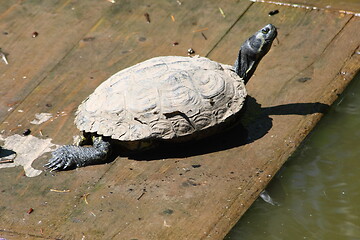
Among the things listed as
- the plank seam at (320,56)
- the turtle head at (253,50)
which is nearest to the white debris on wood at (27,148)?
the turtle head at (253,50)

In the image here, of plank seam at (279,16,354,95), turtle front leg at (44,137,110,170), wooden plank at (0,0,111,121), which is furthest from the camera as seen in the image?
wooden plank at (0,0,111,121)

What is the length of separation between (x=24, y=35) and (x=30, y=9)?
1.76ft

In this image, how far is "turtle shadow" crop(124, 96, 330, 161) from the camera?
5.38 meters

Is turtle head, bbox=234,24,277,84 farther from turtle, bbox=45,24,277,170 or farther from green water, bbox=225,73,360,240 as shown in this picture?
green water, bbox=225,73,360,240

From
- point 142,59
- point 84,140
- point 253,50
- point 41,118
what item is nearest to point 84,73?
point 142,59

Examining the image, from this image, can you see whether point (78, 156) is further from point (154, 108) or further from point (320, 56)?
point (320, 56)

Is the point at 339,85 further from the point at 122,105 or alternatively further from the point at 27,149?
the point at 27,149

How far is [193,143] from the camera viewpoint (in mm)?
5422

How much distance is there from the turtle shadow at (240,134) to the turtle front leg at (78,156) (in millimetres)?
239

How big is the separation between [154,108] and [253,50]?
40.9 inches

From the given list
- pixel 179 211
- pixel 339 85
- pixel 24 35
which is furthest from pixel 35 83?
pixel 339 85

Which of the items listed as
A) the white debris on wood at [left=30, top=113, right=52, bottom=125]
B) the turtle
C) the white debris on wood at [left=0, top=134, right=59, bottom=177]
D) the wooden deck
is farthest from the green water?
the white debris on wood at [left=30, top=113, right=52, bottom=125]

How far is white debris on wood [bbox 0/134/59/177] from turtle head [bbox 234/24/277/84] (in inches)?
62.0

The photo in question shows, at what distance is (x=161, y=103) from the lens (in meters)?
5.14
